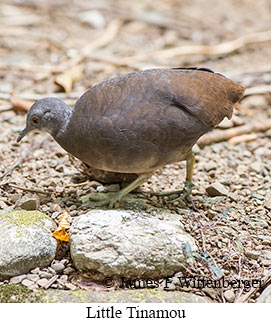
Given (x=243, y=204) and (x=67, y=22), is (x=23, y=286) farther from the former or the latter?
(x=67, y=22)

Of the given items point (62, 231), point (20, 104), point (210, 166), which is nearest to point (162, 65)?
point (20, 104)

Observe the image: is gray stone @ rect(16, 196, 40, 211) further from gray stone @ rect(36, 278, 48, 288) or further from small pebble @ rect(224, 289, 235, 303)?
small pebble @ rect(224, 289, 235, 303)

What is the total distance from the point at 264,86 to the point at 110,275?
3.84m

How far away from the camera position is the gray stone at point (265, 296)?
3.12m

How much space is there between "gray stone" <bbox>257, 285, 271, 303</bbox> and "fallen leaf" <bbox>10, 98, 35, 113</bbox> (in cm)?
328

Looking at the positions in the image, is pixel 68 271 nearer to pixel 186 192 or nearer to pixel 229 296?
pixel 229 296

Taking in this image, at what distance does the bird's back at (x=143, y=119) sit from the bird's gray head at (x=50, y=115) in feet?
0.29

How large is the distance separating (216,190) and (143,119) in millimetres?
1026

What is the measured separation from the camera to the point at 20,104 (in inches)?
212

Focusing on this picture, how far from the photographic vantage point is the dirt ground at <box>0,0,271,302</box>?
377 centimetres

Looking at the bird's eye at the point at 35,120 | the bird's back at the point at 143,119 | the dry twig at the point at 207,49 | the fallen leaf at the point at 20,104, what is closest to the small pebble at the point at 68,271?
the bird's back at the point at 143,119

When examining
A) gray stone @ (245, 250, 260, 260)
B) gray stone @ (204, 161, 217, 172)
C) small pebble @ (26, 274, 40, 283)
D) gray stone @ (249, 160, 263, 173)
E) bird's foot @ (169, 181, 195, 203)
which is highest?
bird's foot @ (169, 181, 195, 203)

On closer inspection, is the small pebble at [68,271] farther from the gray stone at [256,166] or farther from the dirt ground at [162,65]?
the gray stone at [256,166]

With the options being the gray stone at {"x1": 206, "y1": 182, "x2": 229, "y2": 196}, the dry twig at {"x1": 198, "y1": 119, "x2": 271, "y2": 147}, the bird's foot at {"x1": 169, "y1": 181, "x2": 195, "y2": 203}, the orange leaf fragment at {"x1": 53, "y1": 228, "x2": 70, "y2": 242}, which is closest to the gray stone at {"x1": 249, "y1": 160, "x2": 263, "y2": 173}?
the dry twig at {"x1": 198, "y1": 119, "x2": 271, "y2": 147}
